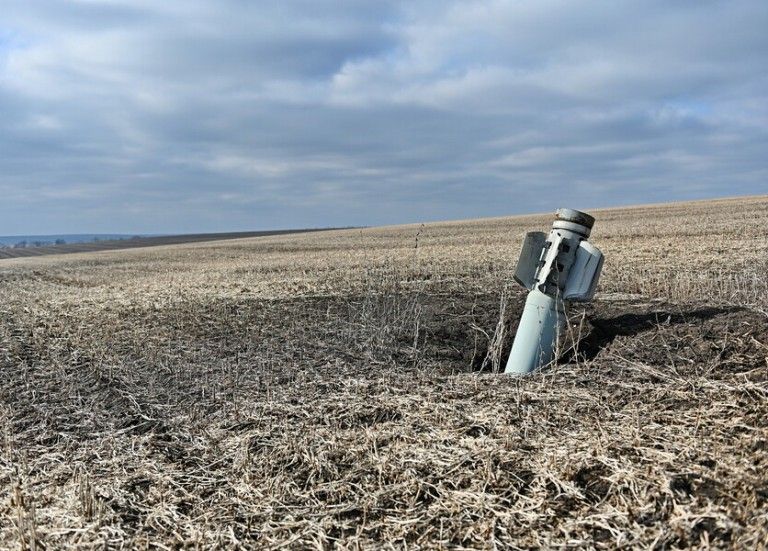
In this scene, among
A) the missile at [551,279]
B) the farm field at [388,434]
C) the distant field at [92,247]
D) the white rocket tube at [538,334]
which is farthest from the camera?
the distant field at [92,247]

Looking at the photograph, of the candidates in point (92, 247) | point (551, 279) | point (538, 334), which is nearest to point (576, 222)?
point (551, 279)

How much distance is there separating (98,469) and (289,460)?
126 centimetres

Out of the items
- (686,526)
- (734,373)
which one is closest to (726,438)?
(686,526)

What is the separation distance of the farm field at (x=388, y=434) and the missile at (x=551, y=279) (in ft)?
1.28

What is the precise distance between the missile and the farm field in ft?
1.28

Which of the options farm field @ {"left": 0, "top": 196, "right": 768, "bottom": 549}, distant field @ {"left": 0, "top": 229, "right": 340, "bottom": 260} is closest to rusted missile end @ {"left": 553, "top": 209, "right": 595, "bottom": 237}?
farm field @ {"left": 0, "top": 196, "right": 768, "bottom": 549}

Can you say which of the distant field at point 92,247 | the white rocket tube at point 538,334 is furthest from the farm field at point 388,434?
the distant field at point 92,247

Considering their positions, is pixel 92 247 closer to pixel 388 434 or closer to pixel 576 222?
pixel 576 222

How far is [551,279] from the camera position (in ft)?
20.9

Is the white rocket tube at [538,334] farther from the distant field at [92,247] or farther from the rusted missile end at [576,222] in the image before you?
the distant field at [92,247]

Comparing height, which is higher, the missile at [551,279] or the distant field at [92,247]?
the missile at [551,279]

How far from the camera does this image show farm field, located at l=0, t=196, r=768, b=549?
3072 millimetres

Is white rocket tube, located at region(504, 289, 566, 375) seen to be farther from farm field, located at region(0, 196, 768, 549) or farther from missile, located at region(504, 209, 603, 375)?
farm field, located at region(0, 196, 768, 549)

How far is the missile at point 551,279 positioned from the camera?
6.27m
